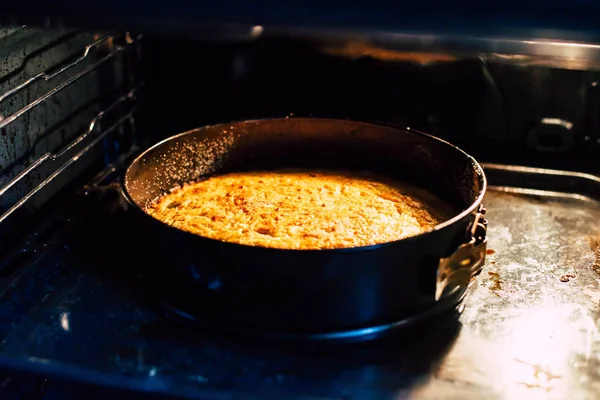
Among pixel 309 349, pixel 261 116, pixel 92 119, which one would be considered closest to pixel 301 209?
pixel 309 349

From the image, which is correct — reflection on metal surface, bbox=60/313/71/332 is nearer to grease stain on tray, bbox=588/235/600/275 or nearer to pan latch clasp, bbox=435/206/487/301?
pan latch clasp, bbox=435/206/487/301

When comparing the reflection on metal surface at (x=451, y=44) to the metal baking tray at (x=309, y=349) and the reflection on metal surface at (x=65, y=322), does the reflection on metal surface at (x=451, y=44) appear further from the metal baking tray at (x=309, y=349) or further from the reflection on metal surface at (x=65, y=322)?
the reflection on metal surface at (x=65, y=322)

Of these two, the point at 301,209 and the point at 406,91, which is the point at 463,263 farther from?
the point at 406,91

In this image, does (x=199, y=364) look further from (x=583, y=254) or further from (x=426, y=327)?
(x=583, y=254)

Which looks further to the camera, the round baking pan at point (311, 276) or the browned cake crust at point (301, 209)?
the browned cake crust at point (301, 209)

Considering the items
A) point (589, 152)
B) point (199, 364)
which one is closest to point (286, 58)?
point (589, 152)

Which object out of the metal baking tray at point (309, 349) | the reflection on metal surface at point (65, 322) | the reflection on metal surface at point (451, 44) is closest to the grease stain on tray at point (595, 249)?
the metal baking tray at point (309, 349)
